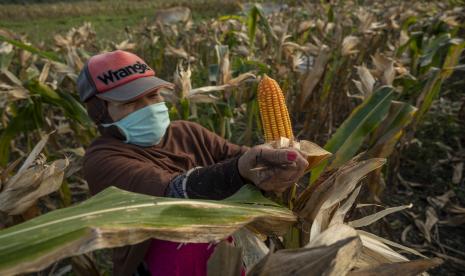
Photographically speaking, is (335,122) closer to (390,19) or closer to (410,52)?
(410,52)

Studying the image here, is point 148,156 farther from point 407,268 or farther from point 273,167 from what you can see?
point 407,268

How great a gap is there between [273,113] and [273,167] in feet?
0.69

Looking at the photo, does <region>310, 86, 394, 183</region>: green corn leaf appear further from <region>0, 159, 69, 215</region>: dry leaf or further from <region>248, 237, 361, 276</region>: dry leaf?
<region>0, 159, 69, 215</region>: dry leaf

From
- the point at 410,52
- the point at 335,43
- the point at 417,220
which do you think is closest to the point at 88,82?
the point at 417,220

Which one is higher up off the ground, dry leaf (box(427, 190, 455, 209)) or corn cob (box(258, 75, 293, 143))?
corn cob (box(258, 75, 293, 143))

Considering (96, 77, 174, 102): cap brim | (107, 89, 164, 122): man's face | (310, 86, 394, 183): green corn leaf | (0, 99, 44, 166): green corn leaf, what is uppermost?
(96, 77, 174, 102): cap brim

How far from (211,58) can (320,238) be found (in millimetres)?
5542

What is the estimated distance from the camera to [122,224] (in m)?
0.84

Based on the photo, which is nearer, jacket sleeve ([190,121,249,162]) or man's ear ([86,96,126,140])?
man's ear ([86,96,126,140])

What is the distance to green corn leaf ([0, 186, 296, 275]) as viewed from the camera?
0.75 metres

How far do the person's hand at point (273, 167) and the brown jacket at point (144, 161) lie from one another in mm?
334

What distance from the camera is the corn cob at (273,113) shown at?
1.27 metres

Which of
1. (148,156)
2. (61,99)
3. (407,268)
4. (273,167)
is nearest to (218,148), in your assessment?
(148,156)

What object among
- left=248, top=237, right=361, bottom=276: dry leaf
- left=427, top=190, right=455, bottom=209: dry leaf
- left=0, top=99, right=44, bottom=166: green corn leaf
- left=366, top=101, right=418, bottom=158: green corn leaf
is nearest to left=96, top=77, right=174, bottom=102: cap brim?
left=248, top=237, right=361, bottom=276: dry leaf
